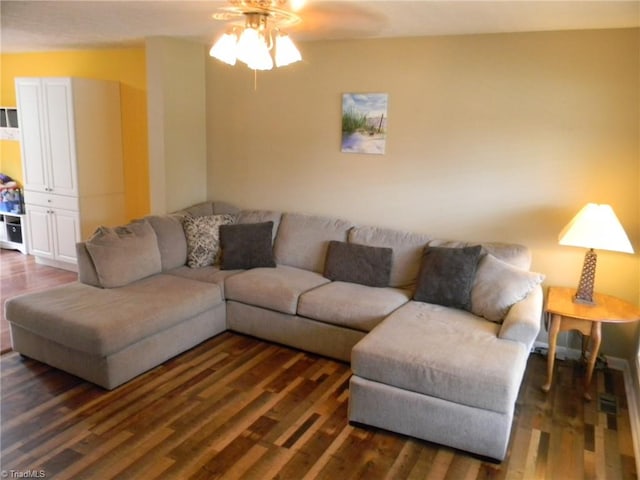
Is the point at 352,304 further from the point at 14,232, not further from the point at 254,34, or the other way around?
the point at 14,232

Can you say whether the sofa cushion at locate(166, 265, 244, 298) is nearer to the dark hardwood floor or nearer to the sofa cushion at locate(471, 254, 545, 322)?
the dark hardwood floor

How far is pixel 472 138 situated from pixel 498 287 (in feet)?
4.04

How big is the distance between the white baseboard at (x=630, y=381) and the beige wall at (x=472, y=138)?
0.36 ft

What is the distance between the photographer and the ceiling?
2.82 meters

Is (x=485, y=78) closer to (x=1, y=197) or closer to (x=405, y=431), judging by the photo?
(x=405, y=431)

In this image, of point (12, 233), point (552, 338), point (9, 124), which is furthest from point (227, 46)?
point (12, 233)

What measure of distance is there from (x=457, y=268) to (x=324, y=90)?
1997 mm

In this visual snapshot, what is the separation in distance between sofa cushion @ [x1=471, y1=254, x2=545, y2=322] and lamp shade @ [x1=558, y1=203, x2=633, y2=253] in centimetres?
33

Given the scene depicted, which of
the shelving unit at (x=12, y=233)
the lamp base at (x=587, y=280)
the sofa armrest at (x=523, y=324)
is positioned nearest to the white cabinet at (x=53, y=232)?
the shelving unit at (x=12, y=233)

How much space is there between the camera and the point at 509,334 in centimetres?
279

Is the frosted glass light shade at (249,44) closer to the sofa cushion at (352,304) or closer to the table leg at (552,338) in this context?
the sofa cushion at (352,304)

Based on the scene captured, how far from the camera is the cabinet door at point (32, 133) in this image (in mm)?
5137

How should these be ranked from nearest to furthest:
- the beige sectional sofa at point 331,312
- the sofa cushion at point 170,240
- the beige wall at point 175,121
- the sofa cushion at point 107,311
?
1. the beige sectional sofa at point 331,312
2. the sofa cushion at point 107,311
3. the sofa cushion at point 170,240
4. the beige wall at point 175,121

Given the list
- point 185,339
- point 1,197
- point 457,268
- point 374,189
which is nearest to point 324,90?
point 374,189
